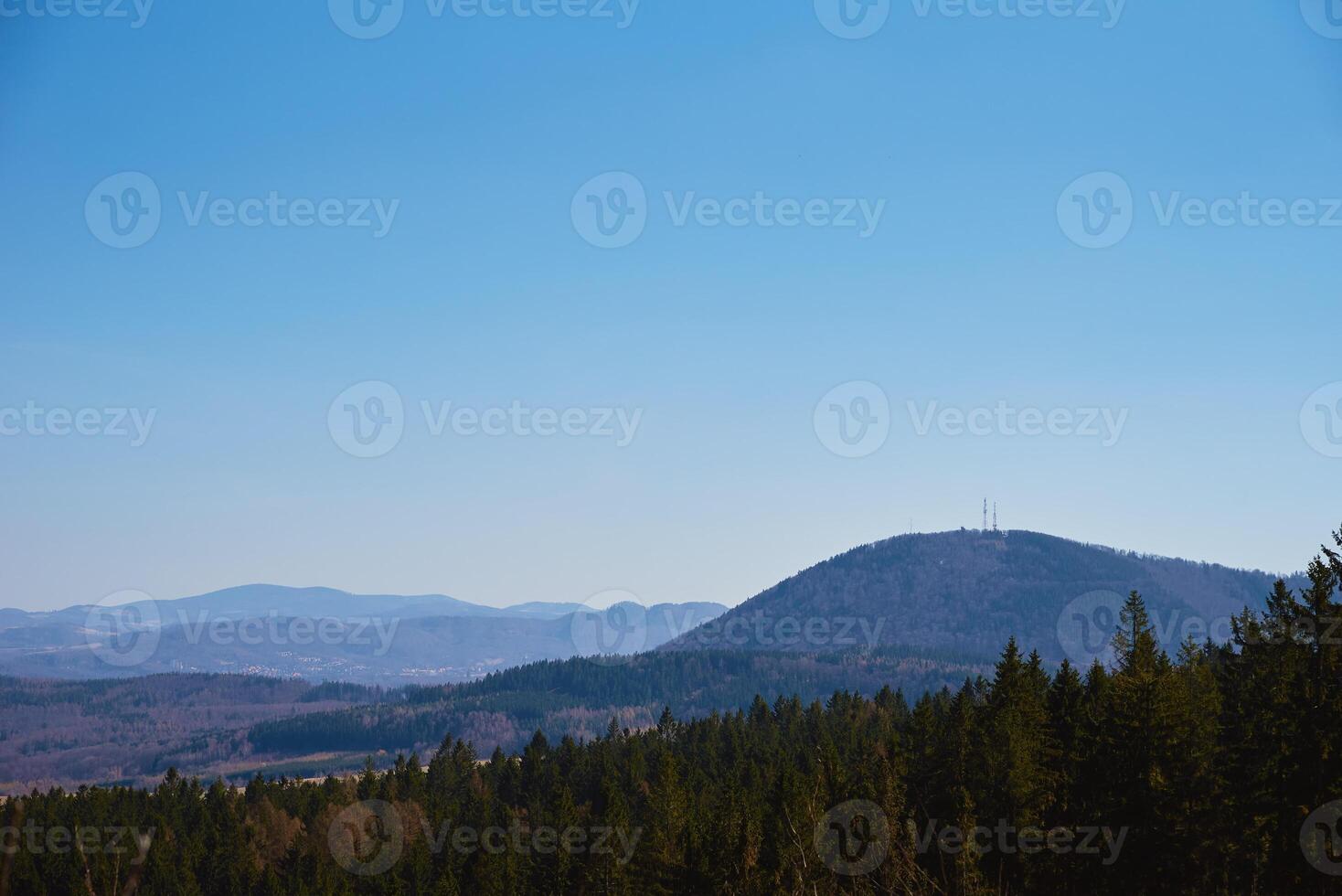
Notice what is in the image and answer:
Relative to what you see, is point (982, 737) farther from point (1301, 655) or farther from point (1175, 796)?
point (1301, 655)

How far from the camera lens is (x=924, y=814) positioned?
150 ft

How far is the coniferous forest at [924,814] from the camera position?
34.0m

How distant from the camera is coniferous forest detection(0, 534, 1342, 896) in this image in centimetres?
3397

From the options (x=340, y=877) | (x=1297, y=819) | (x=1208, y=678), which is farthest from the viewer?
(x=340, y=877)

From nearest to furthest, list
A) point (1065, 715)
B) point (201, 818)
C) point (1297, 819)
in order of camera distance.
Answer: point (1297, 819) → point (1065, 715) → point (201, 818)

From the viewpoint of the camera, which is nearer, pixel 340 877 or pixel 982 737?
pixel 982 737

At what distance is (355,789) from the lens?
131125 mm

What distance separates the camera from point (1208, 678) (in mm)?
60156

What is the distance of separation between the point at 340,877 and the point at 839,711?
201 ft

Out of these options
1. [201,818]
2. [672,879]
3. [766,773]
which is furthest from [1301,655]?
[201,818]

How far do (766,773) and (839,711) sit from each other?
130ft

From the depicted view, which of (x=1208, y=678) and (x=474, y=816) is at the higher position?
(x=1208, y=678)

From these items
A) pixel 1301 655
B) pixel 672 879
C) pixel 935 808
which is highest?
pixel 1301 655

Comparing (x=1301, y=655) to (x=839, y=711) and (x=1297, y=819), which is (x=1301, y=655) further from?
(x=839, y=711)
